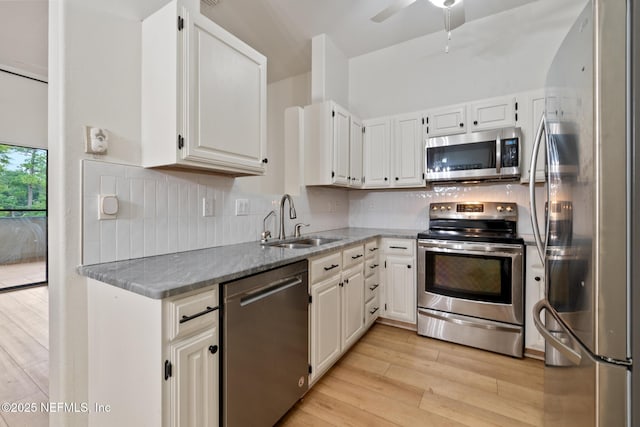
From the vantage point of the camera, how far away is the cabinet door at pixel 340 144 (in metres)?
2.75

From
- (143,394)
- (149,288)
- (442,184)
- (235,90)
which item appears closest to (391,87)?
(442,184)

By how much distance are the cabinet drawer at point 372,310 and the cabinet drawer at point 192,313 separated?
168cm

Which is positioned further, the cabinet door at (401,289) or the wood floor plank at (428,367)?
the cabinet door at (401,289)

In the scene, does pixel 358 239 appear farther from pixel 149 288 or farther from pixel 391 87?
pixel 391 87

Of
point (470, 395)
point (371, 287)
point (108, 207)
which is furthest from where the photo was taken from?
point (371, 287)

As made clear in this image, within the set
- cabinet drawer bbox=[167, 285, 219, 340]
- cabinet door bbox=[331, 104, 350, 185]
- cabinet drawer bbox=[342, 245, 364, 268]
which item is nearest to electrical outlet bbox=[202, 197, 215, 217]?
cabinet drawer bbox=[167, 285, 219, 340]

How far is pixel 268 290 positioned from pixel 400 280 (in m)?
1.73

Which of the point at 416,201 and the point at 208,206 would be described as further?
the point at 416,201

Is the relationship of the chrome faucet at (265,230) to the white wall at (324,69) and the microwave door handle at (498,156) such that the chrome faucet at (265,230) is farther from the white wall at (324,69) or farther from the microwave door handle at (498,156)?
the microwave door handle at (498,156)

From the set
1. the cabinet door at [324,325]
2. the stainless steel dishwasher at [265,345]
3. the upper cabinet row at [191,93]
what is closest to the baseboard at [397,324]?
the cabinet door at [324,325]

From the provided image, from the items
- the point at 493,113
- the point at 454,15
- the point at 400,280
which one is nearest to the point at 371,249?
the point at 400,280

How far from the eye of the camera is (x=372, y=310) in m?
2.66

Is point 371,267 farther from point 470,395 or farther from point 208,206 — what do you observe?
point 208,206

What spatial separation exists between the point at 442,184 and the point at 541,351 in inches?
66.1
